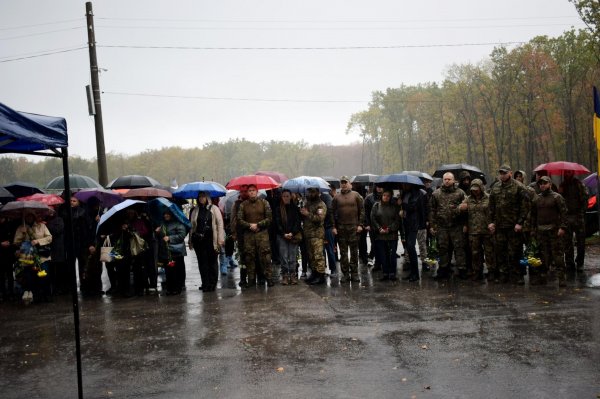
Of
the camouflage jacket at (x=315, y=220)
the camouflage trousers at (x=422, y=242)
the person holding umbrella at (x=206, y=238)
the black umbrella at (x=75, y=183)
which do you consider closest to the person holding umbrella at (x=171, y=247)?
the person holding umbrella at (x=206, y=238)

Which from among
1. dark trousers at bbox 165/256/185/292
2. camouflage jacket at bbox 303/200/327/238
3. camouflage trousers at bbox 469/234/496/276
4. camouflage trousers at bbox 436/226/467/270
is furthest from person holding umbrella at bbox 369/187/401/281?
dark trousers at bbox 165/256/185/292

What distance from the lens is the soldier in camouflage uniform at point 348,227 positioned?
38.5ft

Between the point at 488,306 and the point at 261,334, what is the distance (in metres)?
3.49

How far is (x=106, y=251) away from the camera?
1085 cm

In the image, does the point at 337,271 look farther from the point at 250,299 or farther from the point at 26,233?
the point at 26,233

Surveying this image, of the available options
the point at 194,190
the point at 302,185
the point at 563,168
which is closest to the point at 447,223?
the point at 563,168

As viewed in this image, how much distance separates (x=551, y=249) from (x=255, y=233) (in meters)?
5.33

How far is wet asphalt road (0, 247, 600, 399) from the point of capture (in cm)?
566

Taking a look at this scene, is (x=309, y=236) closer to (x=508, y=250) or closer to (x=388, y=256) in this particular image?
(x=388, y=256)

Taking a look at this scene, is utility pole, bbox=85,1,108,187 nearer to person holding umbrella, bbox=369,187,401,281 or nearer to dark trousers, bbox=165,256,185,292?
dark trousers, bbox=165,256,185,292

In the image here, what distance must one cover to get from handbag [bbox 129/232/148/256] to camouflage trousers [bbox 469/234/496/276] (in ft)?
20.1

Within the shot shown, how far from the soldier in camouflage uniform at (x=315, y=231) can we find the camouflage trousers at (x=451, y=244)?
2.28 m

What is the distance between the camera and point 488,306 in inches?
349

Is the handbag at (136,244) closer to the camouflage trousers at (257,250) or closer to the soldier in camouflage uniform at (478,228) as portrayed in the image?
the camouflage trousers at (257,250)
